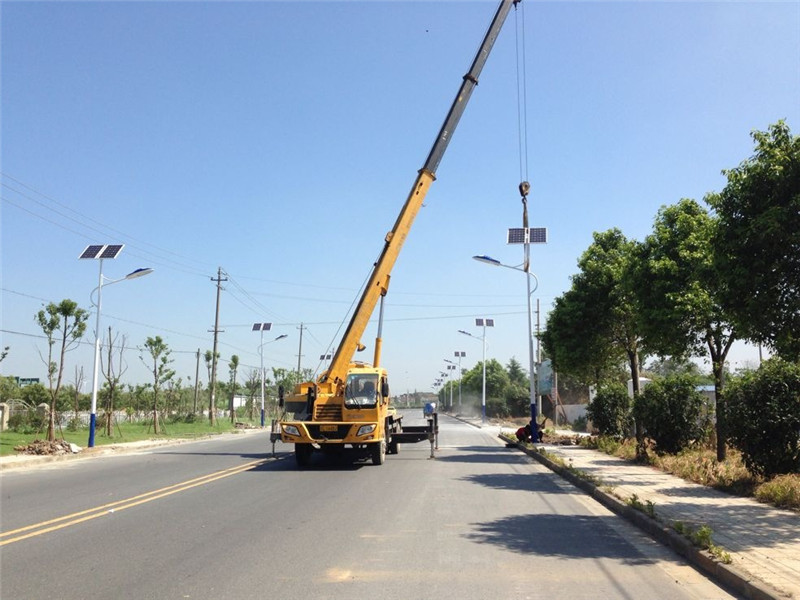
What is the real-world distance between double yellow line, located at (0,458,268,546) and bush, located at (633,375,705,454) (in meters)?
10.8

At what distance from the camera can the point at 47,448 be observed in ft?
71.0

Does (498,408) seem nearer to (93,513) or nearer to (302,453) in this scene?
(302,453)

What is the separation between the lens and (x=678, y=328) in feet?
50.8

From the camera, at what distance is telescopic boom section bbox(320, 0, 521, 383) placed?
19422 millimetres

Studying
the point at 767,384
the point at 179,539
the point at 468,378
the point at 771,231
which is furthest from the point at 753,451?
the point at 468,378

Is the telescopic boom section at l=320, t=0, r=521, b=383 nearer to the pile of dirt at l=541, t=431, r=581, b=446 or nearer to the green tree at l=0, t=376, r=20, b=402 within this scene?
the pile of dirt at l=541, t=431, r=581, b=446

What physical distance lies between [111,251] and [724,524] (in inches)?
963

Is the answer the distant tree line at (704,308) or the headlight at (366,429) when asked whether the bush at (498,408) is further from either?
the headlight at (366,429)

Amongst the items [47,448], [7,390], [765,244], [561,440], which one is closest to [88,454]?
[47,448]

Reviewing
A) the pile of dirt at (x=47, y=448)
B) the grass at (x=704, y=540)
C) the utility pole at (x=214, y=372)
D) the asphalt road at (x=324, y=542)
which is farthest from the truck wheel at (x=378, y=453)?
the utility pole at (x=214, y=372)

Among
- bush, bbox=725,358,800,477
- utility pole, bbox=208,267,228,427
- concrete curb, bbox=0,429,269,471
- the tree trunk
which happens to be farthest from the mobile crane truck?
utility pole, bbox=208,267,228,427

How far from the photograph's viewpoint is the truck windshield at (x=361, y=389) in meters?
18.3

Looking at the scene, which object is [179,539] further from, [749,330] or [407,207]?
[407,207]

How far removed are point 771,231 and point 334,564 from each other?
6.61m
